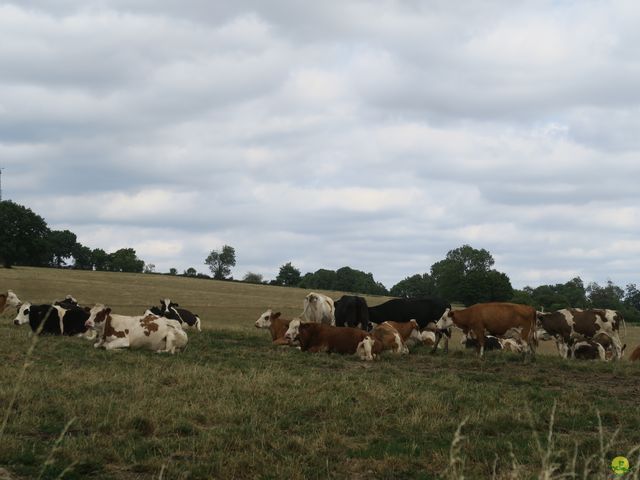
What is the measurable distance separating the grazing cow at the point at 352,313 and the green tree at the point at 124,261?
112 metres

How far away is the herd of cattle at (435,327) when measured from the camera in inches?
721

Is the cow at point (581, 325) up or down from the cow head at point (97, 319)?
up

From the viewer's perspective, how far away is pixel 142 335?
17.0 metres

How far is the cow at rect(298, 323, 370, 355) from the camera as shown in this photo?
17969 millimetres

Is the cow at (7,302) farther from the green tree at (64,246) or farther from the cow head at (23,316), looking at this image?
the green tree at (64,246)

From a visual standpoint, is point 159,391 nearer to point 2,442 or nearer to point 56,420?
point 56,420

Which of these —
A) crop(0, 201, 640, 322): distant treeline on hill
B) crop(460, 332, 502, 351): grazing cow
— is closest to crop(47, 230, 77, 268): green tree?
crop(0, 201, 640, 322): distant treeline on hill

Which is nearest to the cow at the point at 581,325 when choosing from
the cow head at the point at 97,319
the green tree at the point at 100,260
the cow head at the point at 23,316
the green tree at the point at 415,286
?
the cow head at the point at 97,319

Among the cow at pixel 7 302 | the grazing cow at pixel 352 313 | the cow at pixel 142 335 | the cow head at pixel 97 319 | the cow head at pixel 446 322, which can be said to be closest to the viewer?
the cow at pixel 142 335

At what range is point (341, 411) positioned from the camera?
9.80m

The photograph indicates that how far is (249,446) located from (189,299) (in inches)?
2027

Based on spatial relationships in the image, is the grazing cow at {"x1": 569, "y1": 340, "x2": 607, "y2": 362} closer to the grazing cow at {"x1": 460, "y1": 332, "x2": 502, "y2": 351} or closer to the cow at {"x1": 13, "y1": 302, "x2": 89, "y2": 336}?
the grazing cow at {"x1": 460, "y1": 332, "x2": 502, "y2": 351}

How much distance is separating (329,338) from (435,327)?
5.80 metres

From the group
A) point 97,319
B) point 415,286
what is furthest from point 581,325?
point 415,286
